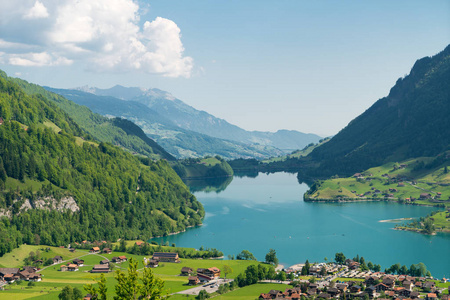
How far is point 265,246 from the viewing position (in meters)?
182

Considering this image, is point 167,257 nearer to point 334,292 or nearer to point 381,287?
point 334,292

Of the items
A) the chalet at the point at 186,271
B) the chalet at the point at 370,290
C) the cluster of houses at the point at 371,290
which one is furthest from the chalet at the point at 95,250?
the chalet at the point at 370,290

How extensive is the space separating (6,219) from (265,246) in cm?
8861

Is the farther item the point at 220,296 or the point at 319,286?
the point at 319,286

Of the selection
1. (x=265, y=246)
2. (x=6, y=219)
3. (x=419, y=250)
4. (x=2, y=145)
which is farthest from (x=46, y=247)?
(x=419, y=250)

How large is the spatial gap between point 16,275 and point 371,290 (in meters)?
84.4

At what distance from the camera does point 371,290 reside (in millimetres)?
112250

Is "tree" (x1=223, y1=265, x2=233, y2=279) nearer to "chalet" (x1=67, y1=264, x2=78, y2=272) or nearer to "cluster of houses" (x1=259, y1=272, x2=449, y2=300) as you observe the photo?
"cluster of houses" (x1=259, y1=272, x2=449, y2=300)

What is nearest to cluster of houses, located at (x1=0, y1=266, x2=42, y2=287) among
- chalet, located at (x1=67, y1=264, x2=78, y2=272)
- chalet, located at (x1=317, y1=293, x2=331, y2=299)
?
chalet, located at (x1=67, y1=264, x2=78, y2=272)

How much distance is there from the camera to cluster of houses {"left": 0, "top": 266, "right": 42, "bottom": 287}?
120m

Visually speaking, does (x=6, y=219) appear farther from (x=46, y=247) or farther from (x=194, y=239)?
(x=194, y=239)

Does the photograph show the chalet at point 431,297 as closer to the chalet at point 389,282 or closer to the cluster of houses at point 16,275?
the chalet at point 389,282

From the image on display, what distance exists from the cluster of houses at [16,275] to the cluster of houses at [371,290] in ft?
185

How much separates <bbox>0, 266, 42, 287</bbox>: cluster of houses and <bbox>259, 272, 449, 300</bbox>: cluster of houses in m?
56.4
